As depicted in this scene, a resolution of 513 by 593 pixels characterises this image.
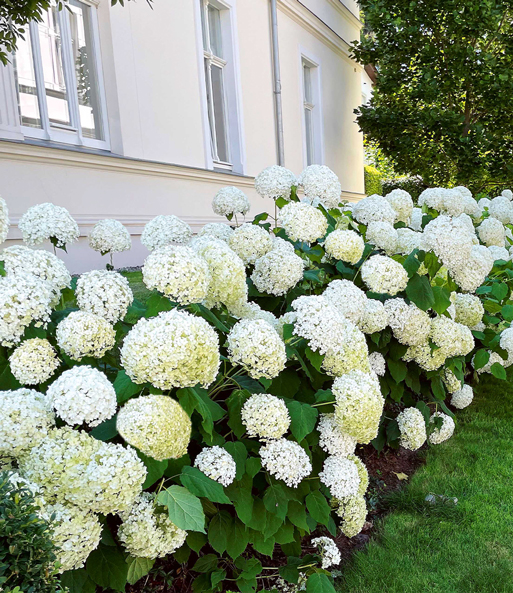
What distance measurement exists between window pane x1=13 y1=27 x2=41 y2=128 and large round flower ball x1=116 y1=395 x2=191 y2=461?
5259 mm

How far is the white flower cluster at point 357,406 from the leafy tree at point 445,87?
11277 millimetres

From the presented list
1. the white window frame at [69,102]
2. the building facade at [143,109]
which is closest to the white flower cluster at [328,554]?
the building facade at [143,109]

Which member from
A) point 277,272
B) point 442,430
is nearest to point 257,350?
point 277,272

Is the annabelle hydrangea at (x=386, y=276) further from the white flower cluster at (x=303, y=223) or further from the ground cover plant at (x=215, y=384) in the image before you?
the white flower cluster at (x=303, y=223)

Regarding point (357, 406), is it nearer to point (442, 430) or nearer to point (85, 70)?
point (442, 430)

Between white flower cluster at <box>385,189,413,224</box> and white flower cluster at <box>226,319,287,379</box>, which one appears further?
white flower cluster at <box>385,189,413,224</box>

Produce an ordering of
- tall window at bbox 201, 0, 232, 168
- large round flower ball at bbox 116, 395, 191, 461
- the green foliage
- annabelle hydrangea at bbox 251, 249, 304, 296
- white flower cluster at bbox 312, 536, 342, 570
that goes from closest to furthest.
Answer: the green foliage
large round flower ball at bbox 116, 395, 191, 461
white flower cluster at bbox 312, 536, 342, 570
annabelle hydrangea at bbox 251, 249, 304, 296
tall window at bbox 201, 0, 232, 168

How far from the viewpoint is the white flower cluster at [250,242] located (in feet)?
8.11

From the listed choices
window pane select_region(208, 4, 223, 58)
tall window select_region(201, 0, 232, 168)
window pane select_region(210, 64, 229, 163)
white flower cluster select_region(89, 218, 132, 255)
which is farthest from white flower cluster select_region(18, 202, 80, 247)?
window pane select_region(208, 4, 223, 58)

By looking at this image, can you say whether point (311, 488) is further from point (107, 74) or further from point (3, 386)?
point (107, 74)

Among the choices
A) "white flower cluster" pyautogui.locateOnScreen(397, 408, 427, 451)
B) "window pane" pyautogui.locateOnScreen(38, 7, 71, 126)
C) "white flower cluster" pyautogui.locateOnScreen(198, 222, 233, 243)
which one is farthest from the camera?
"window pane" pyautogui.locateOnScreen(38, 7, 71, 126)

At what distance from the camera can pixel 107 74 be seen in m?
6.62

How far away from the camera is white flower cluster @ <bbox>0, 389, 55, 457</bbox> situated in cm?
129

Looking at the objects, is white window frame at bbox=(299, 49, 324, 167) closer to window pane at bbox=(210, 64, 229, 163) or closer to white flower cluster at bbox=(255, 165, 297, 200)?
window pane at bbox=(210, 64, 229, 163)
